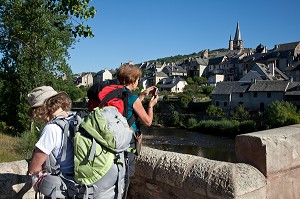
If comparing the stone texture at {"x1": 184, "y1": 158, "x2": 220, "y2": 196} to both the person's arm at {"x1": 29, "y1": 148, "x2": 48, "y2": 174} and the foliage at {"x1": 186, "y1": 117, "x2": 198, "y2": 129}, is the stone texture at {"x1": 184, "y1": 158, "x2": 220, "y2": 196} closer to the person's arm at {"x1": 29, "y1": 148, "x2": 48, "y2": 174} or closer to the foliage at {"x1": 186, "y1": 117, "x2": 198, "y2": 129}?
the person's arm at {"x1": 29, "y1": 148, "x2": 48, "y2": 174}

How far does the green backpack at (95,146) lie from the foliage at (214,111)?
163 feet

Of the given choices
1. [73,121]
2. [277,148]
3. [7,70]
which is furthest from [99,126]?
[7,70]

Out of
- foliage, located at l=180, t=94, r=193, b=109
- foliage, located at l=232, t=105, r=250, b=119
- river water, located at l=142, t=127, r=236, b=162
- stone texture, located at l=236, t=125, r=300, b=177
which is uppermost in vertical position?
stone texture, located at l=236, t=125, r=300, b=177

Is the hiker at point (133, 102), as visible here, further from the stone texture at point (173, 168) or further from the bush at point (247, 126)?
the bush at point (247, 126)

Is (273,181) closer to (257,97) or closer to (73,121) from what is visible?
(73,121)

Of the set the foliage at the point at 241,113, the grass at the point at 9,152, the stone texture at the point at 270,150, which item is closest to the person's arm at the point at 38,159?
the stone texture at the point at 270,150

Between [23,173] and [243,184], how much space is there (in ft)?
7.64

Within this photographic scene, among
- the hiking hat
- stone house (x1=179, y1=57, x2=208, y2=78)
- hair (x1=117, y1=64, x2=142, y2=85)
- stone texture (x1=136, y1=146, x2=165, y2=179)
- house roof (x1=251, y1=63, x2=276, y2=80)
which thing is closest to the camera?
the hiking hat

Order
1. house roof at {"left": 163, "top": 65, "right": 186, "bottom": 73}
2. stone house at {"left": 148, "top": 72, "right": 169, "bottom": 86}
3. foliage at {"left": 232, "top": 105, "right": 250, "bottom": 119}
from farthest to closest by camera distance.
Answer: house roof at {"left": 163, "top": 65, "right": 186, "bottom": 73}, stone house at {"left": 148, "top": 72, "right": 169, "bottom": 86}, foliage at {"left": 232, "top": 105, "right": 250, "bottom": 119}

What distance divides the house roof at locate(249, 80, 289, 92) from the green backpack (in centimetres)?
4857

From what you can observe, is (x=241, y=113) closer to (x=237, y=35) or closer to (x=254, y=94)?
(x=254, y=94)

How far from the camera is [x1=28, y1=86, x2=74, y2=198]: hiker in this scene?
2.21 m

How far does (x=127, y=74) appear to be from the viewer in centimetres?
297

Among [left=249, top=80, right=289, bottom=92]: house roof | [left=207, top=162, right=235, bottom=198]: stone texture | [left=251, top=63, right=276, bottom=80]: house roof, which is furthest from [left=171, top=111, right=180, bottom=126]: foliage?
[left=207, top=162, right=235, bottom=198]: stone texture
